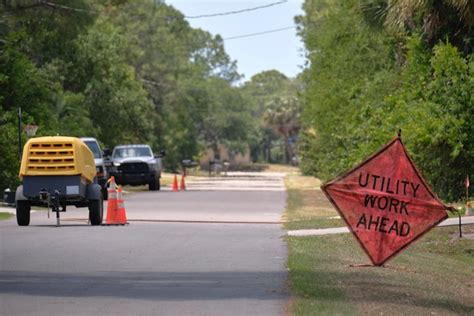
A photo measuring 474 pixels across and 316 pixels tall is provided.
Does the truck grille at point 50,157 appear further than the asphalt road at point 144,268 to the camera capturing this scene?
Yes

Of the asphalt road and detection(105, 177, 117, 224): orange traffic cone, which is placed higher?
detection(105, 177, 117, 224): orange traffic cone

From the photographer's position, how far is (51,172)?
2339 centimetres

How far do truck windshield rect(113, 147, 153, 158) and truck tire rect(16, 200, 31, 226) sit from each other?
2397 cm

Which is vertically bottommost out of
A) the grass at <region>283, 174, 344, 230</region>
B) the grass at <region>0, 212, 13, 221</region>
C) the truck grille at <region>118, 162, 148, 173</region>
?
the grass at <region>283, 174, 344, 230</region>

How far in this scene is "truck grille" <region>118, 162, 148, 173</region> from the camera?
4714 cm

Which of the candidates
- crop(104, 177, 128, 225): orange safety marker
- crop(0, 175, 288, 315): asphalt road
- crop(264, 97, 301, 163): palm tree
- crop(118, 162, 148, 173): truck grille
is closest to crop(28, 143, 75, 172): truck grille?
crop(0, 175, 288, 315): asphalt road

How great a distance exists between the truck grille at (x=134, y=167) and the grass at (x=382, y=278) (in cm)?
2530

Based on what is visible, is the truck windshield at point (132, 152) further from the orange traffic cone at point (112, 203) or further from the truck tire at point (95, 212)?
the truck tire at point (95, 212)

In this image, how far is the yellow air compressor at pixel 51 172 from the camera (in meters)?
23.3

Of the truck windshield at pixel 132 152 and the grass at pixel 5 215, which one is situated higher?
the truck windshield at pixel 132 152

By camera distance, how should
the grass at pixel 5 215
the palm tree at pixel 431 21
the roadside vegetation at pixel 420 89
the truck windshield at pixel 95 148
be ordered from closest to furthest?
the grass at pixel 5 215
the palm tree at pixel 431 21
the roadside vegetation at pixel 420 89
the truck windshield at pixel 95 148

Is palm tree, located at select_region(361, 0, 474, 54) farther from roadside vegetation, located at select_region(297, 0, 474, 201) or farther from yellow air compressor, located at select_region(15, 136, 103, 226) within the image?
yellow air compressor, located at select_region(15, 136, 103, 226)

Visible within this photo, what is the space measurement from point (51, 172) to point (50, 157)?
1.04ft

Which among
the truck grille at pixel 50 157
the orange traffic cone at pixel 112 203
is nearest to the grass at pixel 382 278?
the orange traffic cone at pixel 112 203
